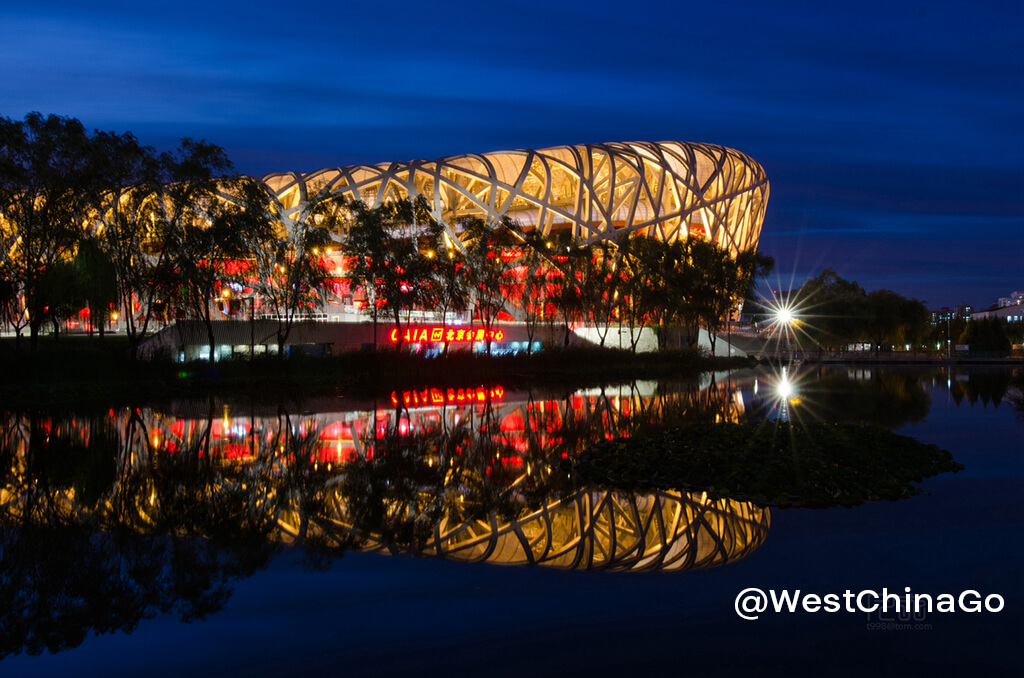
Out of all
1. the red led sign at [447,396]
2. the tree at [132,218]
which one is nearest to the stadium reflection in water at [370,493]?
the red led sign at [447,396]

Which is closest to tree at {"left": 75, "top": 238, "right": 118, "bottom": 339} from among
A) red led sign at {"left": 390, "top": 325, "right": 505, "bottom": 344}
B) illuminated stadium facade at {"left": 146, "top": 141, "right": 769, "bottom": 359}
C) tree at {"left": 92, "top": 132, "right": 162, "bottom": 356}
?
tree at {"left": 92, "top": 132, "right": 162, "bottom": 356}

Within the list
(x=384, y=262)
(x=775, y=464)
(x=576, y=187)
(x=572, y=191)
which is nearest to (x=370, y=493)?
(x=775, y=464)

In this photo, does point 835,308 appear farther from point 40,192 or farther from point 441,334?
point 40,192

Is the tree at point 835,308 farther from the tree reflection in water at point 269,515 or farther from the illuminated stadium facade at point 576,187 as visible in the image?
the tree reflection in water at point 269,515

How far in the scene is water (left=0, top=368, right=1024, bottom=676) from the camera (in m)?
4.89

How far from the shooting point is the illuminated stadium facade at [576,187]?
2397 inches

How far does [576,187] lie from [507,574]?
6043cm

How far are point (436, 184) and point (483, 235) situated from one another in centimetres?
2019

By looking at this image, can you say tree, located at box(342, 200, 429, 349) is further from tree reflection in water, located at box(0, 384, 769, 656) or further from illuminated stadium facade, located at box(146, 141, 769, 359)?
tree reflection in water, located at box(0, 384, 769, 656)
